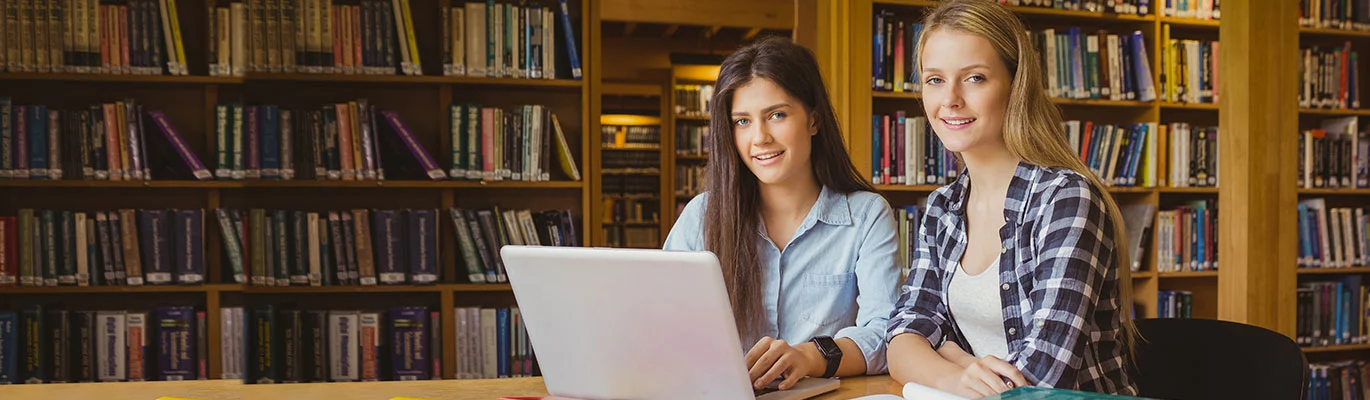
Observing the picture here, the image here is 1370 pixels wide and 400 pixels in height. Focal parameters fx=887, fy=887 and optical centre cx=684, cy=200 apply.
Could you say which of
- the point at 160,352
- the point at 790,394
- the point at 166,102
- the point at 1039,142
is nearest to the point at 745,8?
the point at 166,102

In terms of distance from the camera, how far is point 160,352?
294 centimetres

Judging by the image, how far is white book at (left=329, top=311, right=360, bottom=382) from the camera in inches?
119

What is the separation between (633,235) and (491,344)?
4579mm

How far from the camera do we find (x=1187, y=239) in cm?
349

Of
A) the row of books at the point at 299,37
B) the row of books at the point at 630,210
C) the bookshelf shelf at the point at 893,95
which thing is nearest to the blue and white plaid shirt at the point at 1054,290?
the bookshelf shelf at the point at 893,95

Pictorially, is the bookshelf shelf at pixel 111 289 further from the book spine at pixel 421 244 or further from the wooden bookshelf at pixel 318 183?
the book spine at pixel 421 244

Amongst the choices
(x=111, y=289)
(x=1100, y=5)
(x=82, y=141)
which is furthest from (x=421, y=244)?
(x=1100, y=5)

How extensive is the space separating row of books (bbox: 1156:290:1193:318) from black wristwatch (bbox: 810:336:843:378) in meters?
2.83

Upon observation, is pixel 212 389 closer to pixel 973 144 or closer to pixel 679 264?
pixel 679 264

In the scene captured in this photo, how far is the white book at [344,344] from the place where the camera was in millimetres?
3031

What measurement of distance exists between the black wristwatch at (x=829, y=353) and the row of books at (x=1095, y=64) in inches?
97.4

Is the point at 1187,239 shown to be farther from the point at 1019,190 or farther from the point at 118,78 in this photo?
the point at 118,78

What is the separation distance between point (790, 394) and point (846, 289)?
490 mm

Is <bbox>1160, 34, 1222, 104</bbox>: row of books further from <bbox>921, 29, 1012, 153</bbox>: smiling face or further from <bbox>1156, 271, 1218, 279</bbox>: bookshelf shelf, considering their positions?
<bbox>921, 29, 1012, 153</bbox>: smiling face
